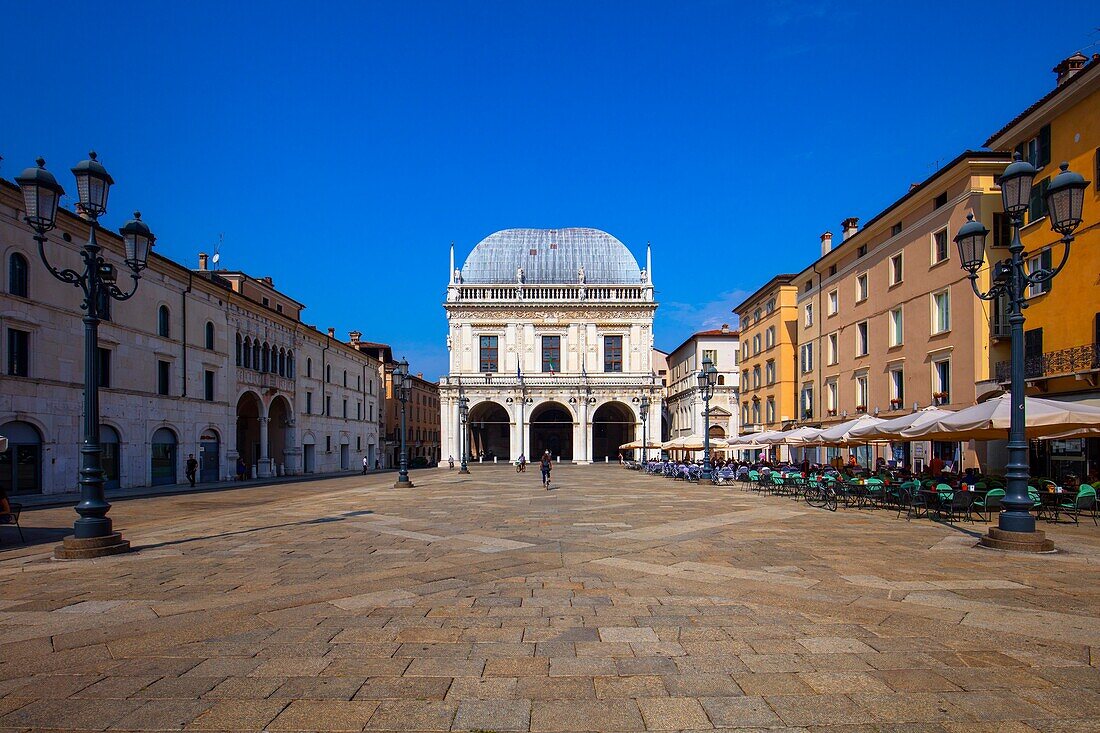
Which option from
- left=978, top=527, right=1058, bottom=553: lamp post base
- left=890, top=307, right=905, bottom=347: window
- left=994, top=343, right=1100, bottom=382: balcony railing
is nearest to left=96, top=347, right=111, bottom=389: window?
left=978, top=527, right=1058, bottom=553: lamp post base

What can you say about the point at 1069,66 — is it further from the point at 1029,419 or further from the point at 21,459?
the point at 21,459

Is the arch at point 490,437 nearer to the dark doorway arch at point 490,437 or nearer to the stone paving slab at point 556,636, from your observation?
the dark doorway arch at point 490,437

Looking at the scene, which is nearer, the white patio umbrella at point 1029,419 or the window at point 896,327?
the white patio umbrella at point 1029,419

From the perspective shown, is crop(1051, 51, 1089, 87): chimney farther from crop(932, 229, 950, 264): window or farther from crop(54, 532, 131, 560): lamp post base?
crop(54, 532, 131, 560): lamp post base

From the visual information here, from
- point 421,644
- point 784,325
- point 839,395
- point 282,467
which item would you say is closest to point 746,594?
point 421,644

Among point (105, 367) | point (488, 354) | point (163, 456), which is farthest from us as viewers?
point (488, 354)

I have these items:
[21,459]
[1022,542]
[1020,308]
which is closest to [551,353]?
[21,459]

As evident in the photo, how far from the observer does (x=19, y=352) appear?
25203 millimetres

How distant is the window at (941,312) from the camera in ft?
85.7

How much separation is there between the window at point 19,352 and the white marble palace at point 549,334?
3514 cm

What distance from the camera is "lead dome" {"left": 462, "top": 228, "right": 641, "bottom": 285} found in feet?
220

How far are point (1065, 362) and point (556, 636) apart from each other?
2114 cm

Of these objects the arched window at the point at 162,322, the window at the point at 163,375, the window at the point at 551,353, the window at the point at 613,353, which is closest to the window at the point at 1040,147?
the arched window at the point at 162,322

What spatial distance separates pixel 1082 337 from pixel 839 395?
1607cm
